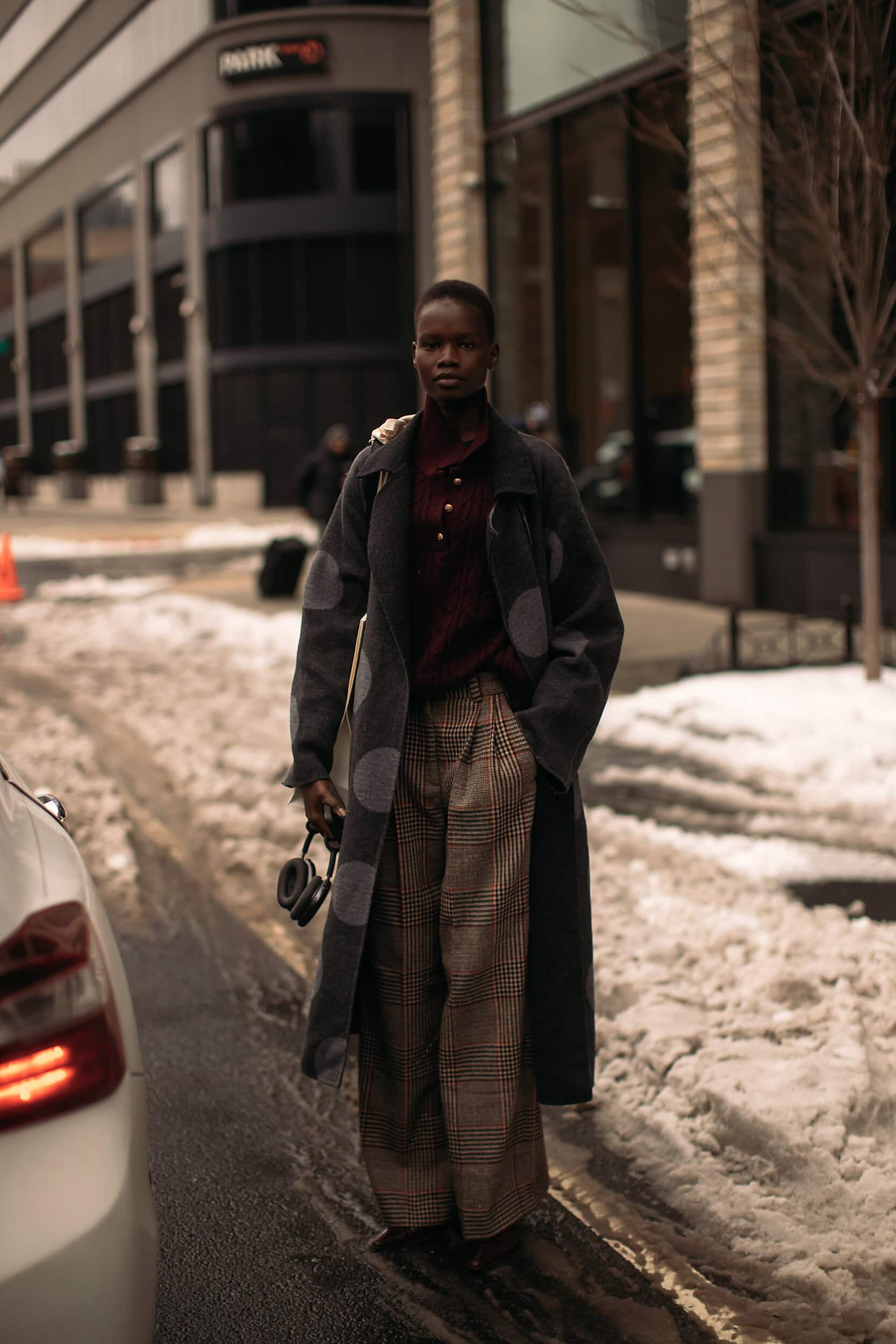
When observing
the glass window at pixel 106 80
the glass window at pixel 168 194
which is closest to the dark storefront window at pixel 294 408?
the glass window at pixel 168 194

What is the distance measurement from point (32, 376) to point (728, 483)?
2132 inches

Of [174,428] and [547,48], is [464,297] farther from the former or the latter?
[174,428]

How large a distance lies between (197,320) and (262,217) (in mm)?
4181

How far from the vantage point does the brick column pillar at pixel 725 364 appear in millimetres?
13766

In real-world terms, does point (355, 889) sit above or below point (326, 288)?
below

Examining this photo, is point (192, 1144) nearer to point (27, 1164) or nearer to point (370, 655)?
point (370, 655)

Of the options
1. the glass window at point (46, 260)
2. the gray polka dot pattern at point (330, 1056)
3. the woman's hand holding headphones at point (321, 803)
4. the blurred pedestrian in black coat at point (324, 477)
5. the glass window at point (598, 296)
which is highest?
the glass window at point (46, 260)

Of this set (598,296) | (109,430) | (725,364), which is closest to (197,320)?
(109,430)

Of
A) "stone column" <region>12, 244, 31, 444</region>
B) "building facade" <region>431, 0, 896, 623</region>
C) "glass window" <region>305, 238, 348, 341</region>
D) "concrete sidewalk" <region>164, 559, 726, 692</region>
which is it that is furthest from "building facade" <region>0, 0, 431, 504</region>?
"concrete sidewalk" <region>164, 559, 726, 692</region>

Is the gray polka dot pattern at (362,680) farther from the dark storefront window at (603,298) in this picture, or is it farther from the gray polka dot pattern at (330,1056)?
the dark storefront window at (603,298)

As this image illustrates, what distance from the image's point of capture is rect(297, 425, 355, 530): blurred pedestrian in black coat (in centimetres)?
1955

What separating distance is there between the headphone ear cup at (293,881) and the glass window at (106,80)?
4128 cm

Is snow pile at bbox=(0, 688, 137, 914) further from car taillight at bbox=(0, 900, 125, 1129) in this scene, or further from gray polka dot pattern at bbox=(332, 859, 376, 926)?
car taillight at bbox=(0, 900, 125, 1129)

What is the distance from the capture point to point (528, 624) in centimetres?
317
